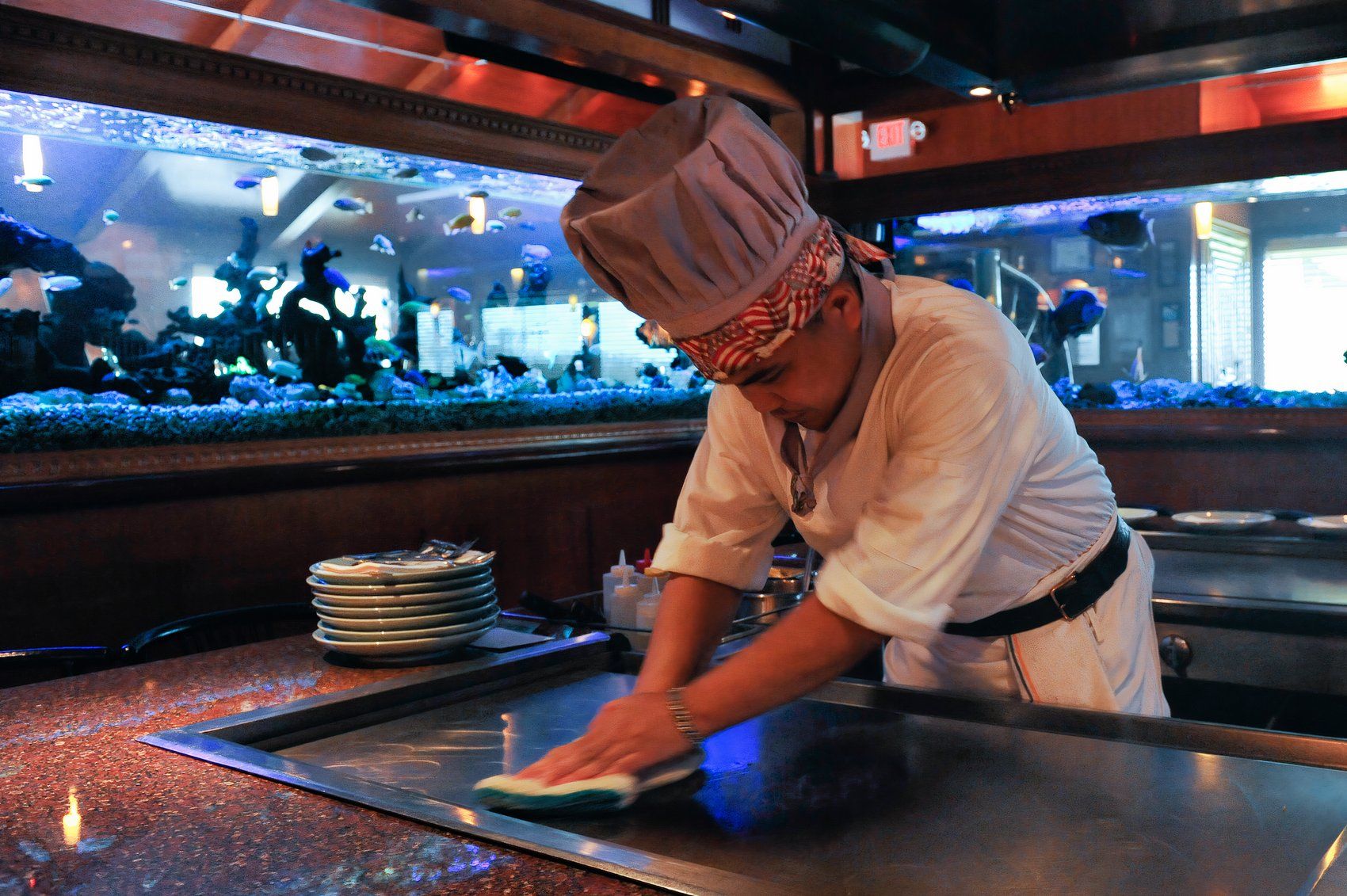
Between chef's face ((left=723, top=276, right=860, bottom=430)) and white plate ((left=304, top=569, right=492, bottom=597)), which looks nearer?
chef's face ((left=723, top=276, right=860, bottom=430))

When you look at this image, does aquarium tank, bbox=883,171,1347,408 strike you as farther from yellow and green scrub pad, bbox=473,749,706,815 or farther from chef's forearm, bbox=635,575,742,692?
yellow and green scrub pad, bbox=473,749,706,815

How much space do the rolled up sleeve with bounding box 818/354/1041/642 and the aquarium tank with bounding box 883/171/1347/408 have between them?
12.6 feet

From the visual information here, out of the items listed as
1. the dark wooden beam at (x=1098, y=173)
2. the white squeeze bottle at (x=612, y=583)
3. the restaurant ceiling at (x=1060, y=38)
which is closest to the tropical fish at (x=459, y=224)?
the dark wooden beam at (x=1098, y=173)

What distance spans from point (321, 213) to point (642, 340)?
5.55 feet

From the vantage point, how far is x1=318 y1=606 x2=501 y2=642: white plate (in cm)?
153

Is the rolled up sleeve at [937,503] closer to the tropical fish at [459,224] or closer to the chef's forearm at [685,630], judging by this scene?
the chef's forearm at [685,630]

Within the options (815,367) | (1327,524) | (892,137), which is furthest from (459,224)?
(815,367)

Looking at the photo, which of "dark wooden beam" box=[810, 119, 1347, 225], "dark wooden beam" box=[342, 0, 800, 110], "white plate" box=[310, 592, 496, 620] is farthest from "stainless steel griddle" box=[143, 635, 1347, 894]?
"dark wooden beam" box=[810, 119, 1347, 225]

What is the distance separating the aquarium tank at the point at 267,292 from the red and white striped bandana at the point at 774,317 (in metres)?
A: 1.87

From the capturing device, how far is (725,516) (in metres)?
1.42

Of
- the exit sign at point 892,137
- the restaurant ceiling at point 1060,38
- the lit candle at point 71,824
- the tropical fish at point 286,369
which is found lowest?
the lit candle at point 71,824

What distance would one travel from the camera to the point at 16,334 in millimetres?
2996

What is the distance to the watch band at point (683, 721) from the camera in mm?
1062

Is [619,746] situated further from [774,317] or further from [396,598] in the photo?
[396,598]
